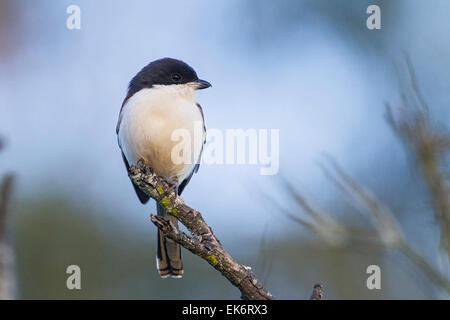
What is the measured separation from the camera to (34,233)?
8.39 meters

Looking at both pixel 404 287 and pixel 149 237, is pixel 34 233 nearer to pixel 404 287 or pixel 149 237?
pixel 149 237

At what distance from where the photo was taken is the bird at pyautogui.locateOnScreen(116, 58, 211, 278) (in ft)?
17.5

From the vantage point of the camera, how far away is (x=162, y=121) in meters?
5.35

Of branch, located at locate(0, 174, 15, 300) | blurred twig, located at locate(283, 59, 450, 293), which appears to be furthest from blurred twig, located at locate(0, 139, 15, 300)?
blurred twig, located at locate(283, 59, 450, 293)

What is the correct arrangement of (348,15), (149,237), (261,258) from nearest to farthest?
(261,258) < (149,237) < (348,15)

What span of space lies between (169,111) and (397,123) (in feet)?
8.81

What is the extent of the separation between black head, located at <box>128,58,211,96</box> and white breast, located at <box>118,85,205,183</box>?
0.08 meters

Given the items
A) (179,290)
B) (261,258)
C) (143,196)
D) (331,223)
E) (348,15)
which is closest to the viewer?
(331,223)

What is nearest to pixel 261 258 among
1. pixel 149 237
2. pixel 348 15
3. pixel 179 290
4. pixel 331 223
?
pixel 331 223

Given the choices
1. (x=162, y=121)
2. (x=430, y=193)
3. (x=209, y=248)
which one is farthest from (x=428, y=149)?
(x=162, y=121)

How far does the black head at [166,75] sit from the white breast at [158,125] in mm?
81

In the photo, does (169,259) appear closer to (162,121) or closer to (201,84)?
(162,121)

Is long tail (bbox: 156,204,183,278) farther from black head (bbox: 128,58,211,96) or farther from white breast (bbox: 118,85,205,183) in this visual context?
black head (bbox: 128,58,211,96)

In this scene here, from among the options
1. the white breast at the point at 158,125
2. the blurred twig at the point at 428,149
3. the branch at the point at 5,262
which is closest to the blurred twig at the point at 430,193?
the blurred twig at the point at 428,149
